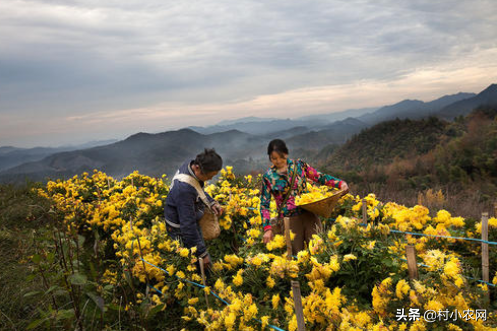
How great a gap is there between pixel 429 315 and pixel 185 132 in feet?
277

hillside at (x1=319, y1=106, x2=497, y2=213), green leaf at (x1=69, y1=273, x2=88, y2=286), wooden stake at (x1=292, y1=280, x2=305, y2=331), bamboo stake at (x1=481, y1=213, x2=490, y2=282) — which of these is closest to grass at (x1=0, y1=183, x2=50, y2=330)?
green leaf at (x1=69, y1=273, x2=88, y2=286)

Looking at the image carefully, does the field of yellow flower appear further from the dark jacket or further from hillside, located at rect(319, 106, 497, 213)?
hillside, located at rect(319, 106, 497, 213)

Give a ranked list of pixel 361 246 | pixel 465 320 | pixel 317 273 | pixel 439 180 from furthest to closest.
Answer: pixel 439 180 → pixel 361 246 → pixel 317 273 → pixel 465 320

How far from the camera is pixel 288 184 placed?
3.15 m

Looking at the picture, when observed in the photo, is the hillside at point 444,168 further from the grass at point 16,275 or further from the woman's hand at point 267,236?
the grass at point 16,275

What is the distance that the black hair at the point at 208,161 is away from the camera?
277 centimetres

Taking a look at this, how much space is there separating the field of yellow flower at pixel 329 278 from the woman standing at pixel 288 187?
0.75 feet

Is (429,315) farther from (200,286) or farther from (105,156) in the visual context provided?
(105,156)

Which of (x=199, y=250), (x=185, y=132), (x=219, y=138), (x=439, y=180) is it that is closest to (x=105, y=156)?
(x=185, y=132)

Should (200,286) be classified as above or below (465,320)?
below

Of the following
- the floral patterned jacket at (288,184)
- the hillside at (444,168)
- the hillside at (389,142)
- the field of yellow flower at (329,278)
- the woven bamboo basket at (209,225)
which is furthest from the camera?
the hillside at (389,142)

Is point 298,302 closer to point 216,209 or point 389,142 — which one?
point 216,209

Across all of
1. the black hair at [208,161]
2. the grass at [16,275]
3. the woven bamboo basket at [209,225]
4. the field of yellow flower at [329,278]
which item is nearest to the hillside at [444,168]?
the field of yellow flower at [329,278]

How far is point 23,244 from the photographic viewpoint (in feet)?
12.7
